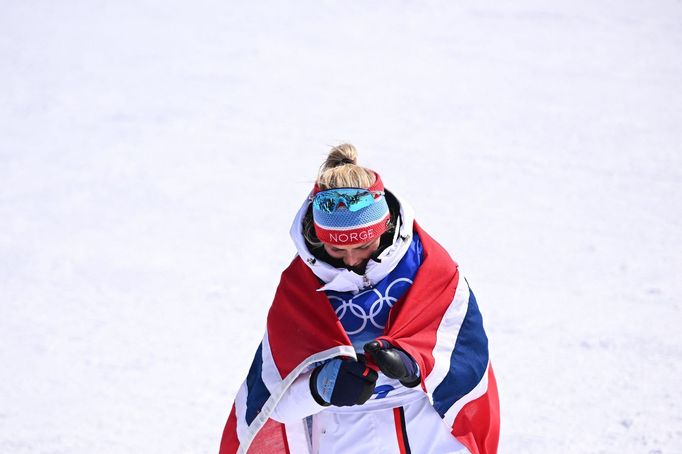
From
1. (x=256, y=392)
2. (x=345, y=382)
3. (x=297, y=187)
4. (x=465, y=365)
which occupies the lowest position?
(x=297, y=187)

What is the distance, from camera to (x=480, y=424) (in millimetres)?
2746

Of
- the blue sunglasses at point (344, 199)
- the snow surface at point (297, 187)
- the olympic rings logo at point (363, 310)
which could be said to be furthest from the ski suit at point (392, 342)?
the snow surface at point (297, 187)

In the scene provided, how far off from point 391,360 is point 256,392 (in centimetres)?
59

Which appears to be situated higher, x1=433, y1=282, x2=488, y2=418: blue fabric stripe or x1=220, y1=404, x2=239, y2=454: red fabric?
x1=433, y1=282, x2=488, y2=418: blue fabric stripe

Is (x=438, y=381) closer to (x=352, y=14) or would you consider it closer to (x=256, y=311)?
(x=256, y=311)

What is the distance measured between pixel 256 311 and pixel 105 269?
1.15 meters

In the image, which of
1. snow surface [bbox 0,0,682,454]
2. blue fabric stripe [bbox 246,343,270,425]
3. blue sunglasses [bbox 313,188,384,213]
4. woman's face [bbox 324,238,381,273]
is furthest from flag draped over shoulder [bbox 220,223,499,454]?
snow surface [bbox 0,0,682,454]

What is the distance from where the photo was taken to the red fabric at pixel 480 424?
2695mm

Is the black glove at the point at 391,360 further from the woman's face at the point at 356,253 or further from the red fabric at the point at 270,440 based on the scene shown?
the red fabric at the point at 270,440

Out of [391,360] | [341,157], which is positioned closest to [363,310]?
[391,360]

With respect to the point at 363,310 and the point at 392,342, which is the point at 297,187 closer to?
the point at 363,310

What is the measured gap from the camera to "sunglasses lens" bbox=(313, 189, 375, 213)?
249 centimetres

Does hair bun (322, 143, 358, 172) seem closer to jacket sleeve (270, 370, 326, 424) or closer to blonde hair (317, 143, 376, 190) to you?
blonde hair (317, 143, 376, 190)

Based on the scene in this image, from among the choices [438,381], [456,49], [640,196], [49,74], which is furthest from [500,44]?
[438,381]
